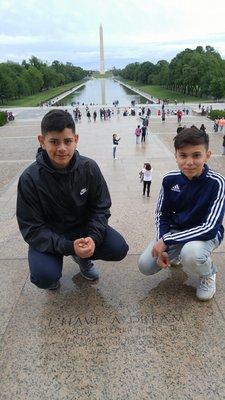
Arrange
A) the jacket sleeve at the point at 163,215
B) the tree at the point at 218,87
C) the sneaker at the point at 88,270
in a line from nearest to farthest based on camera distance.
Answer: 1. the jacket sleeve at the point at 163,215
2. the sneaker at the point at 88,270
3. the tree at the point at 218,87

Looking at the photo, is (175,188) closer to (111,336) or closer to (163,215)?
(163,215)

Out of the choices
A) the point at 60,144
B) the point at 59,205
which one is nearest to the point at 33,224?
the point at 59,205

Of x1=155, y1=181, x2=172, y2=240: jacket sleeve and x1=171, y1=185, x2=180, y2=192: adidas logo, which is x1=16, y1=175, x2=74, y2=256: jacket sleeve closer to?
x1=155, y1=181, x2=172, y2=240: jacket sleeve

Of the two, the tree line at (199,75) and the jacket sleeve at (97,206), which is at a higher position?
the jacket sleeve at (97,206)

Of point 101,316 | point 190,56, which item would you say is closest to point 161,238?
point 101,316

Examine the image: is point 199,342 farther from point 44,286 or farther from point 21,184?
point 21,184

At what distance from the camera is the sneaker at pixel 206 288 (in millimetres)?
3693

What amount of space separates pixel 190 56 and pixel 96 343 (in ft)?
267

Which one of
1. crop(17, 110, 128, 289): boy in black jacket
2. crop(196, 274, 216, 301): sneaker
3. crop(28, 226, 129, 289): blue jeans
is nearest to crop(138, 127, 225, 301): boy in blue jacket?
crop(196, 274, 216, 301): sneaker

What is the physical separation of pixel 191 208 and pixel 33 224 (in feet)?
4.77

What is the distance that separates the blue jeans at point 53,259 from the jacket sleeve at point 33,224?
80mm

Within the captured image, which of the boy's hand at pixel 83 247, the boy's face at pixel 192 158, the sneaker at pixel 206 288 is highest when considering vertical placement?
the boy's face at pixel 192 158

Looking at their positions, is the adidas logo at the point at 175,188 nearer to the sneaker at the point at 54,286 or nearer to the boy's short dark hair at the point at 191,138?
the boy's short dark hair at the point at 191,138

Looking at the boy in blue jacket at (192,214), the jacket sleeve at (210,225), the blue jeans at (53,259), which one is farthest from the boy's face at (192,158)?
the blue jeans at (53,259)
